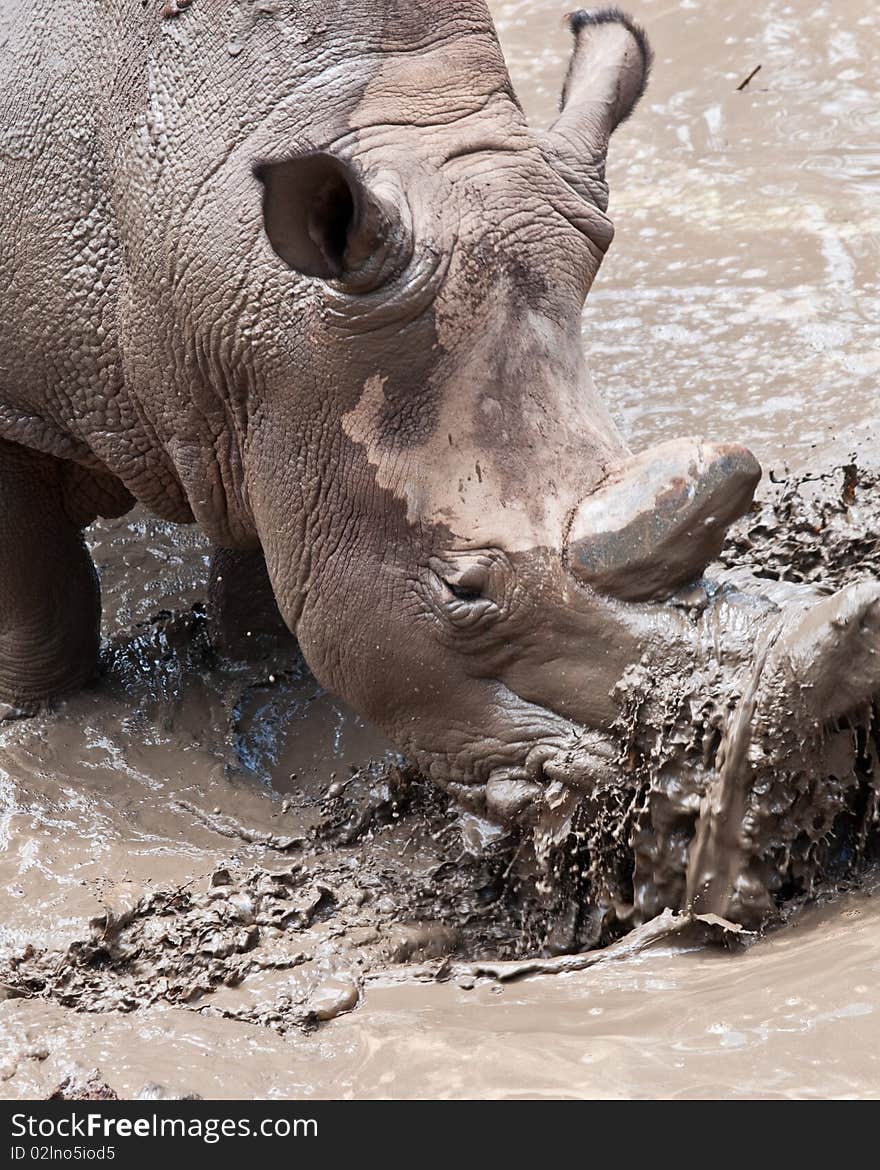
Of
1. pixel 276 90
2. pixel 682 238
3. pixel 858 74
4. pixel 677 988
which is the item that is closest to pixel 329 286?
pixel 276 90

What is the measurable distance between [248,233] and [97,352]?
82 cm

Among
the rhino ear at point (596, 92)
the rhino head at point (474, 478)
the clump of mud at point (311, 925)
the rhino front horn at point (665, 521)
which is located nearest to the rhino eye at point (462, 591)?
the rhino head at point (474, 478)

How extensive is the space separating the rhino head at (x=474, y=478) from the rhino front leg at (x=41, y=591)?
144cm

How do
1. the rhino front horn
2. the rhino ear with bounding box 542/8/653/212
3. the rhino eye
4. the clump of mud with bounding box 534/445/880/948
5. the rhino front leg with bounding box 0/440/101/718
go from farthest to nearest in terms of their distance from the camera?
the rhino front leg with bounding box 0/440/101/718, the rhino ear with bounding box 542/8/653/212, the rhino eye, the rhino front horn, the clump of mud with bounding box 534/445/880/948

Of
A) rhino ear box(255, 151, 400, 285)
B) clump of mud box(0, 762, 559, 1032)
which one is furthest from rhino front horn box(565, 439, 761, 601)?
clump of mud box(0, 762, 559, 1032)

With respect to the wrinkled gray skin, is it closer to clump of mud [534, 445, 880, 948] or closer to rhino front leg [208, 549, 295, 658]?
clump of mud [534, 445, 880, 948]

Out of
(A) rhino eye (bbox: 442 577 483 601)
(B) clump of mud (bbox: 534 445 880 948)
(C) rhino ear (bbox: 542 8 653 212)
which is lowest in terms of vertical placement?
(B) clump of mud (bbox: 534 445 880 948)

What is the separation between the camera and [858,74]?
9398 mm

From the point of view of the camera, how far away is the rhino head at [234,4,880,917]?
13.1ft

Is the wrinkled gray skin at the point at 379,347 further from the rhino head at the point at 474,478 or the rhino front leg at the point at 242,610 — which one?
the rhino front leg at the point at 242,610

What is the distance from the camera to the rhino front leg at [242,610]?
6.48 metres
